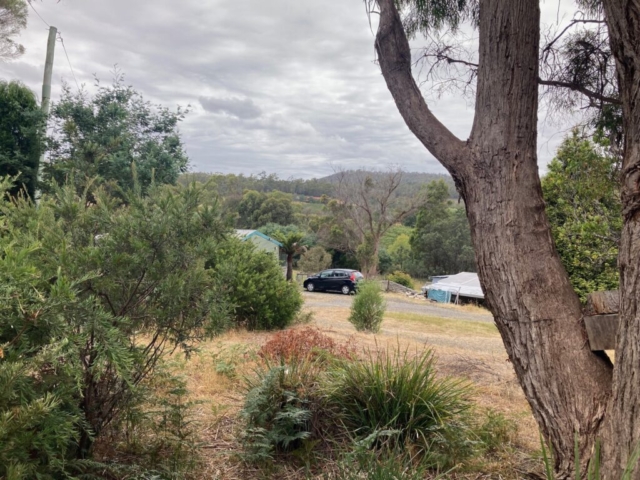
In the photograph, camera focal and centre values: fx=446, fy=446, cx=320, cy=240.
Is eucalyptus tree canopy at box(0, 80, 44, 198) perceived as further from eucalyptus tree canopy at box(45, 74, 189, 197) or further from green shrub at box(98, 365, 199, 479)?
green shrub at box(98, 365, 199, 479)

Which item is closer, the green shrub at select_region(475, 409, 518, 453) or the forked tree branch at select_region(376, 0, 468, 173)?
the forked tree branch at select_region(376, 0, 468, 173)

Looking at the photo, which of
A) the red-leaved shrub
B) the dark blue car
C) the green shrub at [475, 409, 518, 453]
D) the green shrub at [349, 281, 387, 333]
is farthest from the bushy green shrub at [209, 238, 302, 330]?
the dark blue car

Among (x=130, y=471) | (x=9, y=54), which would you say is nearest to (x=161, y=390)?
(x=130, y=471)

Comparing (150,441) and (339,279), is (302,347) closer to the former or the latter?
(150,441)

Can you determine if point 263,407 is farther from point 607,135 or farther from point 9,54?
point 9,54

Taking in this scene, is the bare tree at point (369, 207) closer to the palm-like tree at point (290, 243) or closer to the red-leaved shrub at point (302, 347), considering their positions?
the palm-like tree at point (290, 243)

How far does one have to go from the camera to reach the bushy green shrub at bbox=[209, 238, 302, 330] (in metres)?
8.59

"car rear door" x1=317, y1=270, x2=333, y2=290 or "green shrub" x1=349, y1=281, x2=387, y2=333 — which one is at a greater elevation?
"green shrub" x1=349, y1=281, x2=387, y2=333

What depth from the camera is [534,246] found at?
1997mm

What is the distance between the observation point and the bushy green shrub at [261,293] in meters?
8.59

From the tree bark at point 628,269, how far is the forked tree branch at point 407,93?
0.71 m

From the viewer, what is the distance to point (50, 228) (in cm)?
205

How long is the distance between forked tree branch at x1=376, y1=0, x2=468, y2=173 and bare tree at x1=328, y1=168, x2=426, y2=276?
3110 cm

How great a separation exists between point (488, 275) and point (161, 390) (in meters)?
2.52
